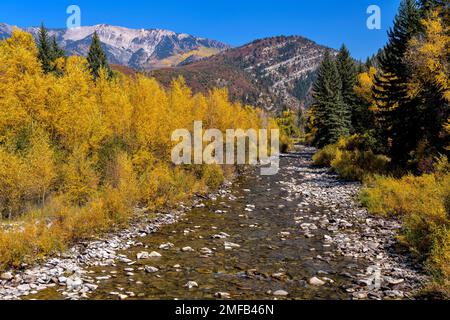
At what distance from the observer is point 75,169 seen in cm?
1775

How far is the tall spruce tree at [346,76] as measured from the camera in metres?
65.1

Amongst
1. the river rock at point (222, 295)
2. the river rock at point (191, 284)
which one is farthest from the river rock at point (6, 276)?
the river rock at point (222, 295)

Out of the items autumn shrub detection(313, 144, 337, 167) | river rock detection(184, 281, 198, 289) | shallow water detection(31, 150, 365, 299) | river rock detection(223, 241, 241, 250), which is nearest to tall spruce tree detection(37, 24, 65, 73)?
autumn shrub detection(313, 144, 337, 167)

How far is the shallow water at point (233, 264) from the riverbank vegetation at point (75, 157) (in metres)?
2.43

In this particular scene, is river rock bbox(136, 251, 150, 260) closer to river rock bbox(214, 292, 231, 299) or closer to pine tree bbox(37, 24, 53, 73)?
river rock bbox(214, 292, 231, 299)

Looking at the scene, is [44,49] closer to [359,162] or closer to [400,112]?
[359,162]

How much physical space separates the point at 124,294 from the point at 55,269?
2.86 meters

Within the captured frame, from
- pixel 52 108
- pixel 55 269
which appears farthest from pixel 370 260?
pixel 52 108

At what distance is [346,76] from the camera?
6644 cm

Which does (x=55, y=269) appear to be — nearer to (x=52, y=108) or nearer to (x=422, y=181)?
(x=52, y=108)

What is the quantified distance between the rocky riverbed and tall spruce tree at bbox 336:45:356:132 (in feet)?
162

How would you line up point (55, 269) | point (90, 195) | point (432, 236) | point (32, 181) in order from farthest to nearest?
1. point (90, 195)
2. point (32, 181)
3. point (432, 236)
4. point (55, 269)

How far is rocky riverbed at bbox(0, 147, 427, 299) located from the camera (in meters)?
9.88

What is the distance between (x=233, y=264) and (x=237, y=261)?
334mm
